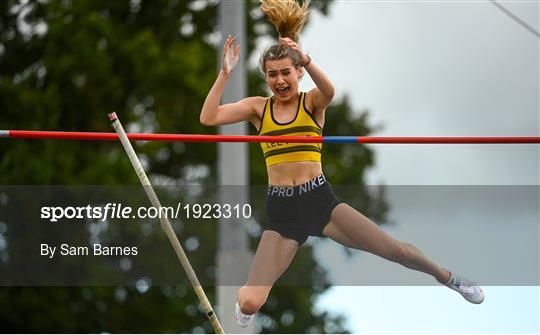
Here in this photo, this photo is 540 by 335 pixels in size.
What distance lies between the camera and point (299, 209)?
27.3 feet

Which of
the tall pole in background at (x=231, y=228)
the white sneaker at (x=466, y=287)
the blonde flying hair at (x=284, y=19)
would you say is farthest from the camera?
the tall pole in background at (x=231, y=228)

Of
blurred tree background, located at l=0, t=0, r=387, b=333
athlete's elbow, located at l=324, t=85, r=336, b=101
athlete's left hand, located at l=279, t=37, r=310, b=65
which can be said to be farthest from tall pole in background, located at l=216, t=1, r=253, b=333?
blurred tree background, located at l=0, t=0, r=387, b=333

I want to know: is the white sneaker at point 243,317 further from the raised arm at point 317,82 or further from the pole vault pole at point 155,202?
the raised arm at point 317,82

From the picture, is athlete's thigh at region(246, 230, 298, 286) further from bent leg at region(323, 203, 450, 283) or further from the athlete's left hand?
the athlete's left hand

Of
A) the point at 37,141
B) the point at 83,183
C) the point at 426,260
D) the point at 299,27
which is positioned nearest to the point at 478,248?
the point at 426,260

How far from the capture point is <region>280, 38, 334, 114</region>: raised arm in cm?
806

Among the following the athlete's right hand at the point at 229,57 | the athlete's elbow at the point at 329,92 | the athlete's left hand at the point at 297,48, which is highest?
the athlete's left hand at the point at 297,48

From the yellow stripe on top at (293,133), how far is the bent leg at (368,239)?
15.2 inches

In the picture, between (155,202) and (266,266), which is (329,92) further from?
(155,202)

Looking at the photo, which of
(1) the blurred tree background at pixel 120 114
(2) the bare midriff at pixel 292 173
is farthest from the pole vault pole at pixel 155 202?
(1) the blurred tree background at pixel 120 114

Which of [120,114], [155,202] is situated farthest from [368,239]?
[120,114]

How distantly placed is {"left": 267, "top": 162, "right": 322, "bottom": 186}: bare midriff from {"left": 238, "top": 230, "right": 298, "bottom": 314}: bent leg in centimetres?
32

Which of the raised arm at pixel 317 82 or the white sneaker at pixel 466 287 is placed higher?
the raised arm at pixel 317 82

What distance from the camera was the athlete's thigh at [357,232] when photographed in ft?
27.5
